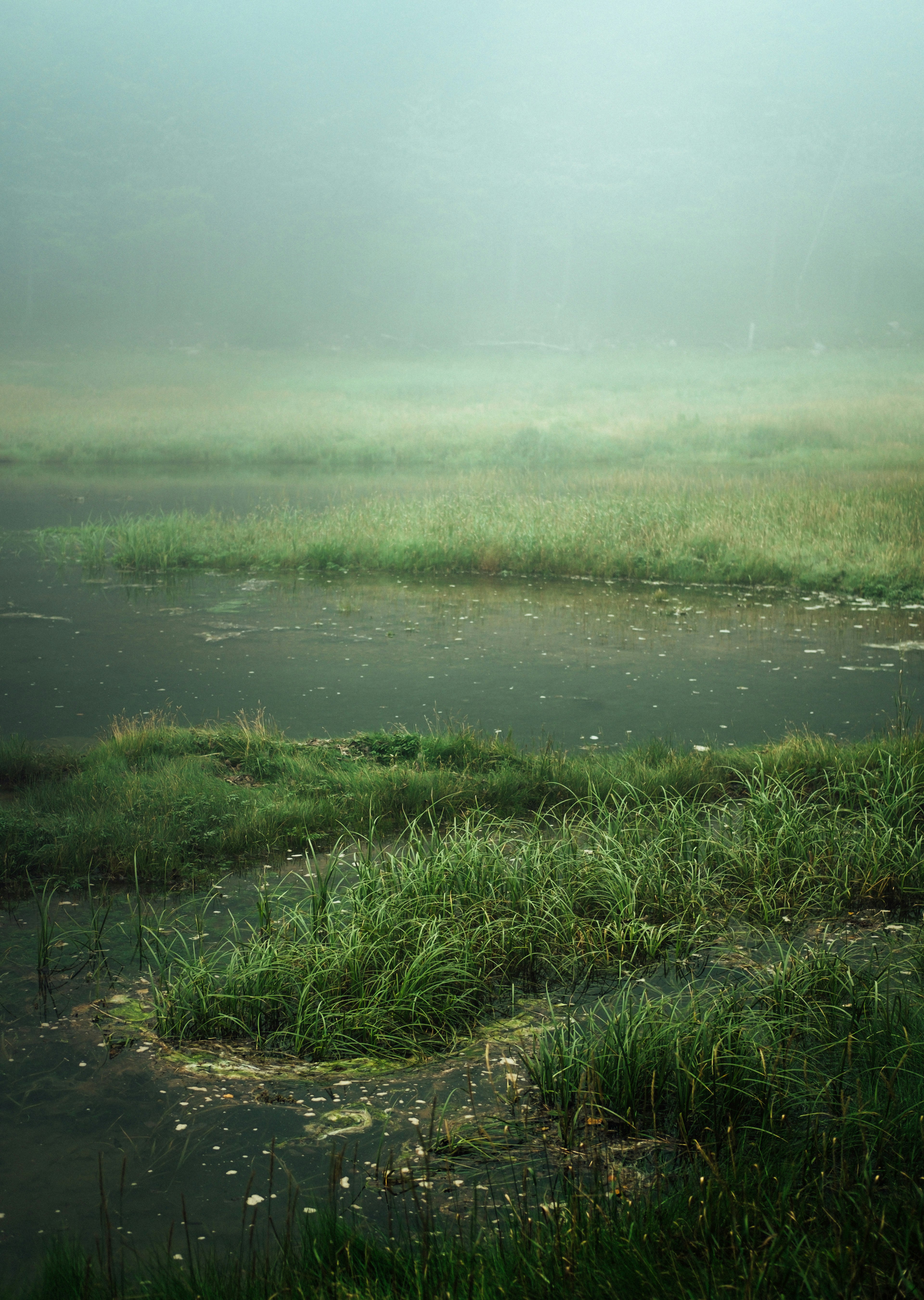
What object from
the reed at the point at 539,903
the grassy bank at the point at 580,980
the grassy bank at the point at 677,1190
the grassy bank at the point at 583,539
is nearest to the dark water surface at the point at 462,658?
the grassy bank at the point at 583,539

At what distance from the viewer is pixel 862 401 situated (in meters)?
44.2

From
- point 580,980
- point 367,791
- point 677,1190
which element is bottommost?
point 580,980

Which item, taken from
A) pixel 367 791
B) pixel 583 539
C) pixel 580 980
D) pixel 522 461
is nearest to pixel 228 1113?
pixel 580 980

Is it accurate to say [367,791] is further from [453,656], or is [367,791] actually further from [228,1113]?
[453,656]

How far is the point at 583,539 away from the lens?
18.8 meters

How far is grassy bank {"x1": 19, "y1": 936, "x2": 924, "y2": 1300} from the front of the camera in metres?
2.85

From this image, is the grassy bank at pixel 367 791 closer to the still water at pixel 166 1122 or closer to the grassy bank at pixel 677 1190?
the still water at pixel 166 1122

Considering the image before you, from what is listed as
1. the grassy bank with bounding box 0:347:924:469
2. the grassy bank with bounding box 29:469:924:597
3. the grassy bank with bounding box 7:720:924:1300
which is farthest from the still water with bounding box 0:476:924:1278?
the grassy bank with bounding box 0:347:924:469

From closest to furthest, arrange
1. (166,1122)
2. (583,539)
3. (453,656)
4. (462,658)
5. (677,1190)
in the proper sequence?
(677,1190), (166,1122), (462,658), (453,656), (583,539)

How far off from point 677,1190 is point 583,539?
15.9 metres

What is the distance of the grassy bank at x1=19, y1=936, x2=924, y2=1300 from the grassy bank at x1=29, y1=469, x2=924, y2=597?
1306cm

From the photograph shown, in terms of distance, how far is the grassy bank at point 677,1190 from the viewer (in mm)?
2850

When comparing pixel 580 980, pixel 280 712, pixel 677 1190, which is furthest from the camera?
pixel 280 712

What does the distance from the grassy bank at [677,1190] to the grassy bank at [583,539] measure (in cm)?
1306
